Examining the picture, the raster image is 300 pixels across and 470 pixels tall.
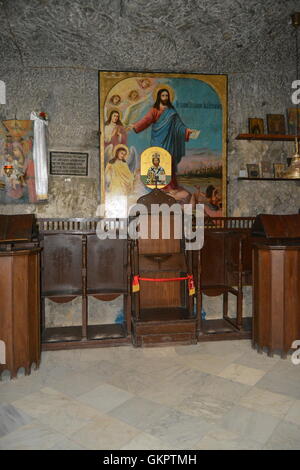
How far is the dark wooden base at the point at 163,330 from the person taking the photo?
3748 mm

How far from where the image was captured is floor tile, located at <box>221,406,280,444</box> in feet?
7.07

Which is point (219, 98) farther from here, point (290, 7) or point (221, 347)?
point (221, 347)

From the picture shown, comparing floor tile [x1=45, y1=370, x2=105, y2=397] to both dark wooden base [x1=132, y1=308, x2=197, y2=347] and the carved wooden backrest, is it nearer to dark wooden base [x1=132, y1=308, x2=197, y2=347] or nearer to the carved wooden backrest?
dark wooden base [x1=132, y1=308, x2=197, y2=347]

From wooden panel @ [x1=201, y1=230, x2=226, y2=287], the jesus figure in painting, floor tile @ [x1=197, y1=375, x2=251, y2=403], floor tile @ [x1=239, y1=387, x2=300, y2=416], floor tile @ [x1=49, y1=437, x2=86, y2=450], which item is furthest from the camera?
the jesus figure in painting

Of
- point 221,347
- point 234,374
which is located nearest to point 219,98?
point 221,347

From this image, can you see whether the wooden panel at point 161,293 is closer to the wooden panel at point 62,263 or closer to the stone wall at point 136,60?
the stone wall at point 136,60

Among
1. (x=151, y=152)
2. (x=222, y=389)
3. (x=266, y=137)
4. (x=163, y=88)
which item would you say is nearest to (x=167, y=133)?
(x=151, y=152)

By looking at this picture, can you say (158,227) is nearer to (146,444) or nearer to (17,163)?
(17,163)

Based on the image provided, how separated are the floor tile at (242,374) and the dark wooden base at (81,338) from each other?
3.71ft

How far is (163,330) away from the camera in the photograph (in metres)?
3.79

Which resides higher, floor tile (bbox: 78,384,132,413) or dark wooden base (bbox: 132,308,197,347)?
dark wooden base (bbox: 132,308,197,347)

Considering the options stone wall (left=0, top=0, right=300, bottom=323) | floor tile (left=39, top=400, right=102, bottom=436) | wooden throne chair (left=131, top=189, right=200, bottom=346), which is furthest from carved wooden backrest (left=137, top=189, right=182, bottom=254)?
floor tile (left=39, top=400, right=102, bottom=436)

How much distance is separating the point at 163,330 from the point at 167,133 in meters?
2.39

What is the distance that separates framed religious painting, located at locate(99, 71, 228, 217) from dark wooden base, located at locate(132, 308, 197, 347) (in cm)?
140
